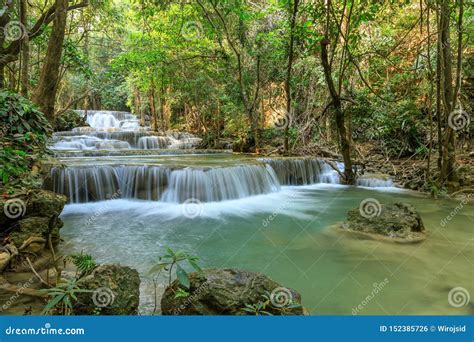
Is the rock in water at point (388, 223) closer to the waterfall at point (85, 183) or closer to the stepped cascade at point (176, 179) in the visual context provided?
the stepped cascade at point (176, 179)

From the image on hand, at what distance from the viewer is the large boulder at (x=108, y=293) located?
96.6 inches

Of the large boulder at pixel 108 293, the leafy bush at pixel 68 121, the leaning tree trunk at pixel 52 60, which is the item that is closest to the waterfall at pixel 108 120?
the leafy bush at pixel 68 121

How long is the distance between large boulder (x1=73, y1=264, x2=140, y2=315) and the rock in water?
3.93 meters

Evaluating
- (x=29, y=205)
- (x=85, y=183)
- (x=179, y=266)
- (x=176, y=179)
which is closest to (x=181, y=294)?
(x=179, y=266)

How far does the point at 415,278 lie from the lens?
3820 millimetres

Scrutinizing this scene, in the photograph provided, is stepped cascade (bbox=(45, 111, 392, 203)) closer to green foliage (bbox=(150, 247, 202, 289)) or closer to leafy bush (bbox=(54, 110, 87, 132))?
green foliage (bbox=(150, 247, 202, 289))

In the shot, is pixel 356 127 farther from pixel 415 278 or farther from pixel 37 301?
pixel 37 301

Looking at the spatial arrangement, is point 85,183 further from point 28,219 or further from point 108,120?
point 108,120

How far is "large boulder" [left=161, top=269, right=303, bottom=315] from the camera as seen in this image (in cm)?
255

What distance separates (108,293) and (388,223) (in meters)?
4.47

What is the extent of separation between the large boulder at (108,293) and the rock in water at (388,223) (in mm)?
3930

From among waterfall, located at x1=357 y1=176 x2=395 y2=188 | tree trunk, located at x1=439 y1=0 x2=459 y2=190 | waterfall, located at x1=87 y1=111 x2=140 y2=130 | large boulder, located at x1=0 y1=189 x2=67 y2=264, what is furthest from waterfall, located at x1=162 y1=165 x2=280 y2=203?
waterfall, located at x1=87 y1=111 x2=140 y2=130

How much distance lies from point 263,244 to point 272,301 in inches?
→ 104

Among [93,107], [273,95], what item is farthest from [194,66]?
[93,107]
